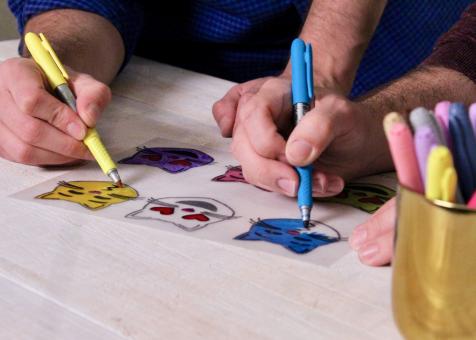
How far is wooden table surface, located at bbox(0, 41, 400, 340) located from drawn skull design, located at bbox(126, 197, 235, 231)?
0.03m

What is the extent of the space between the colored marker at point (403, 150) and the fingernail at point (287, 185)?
283mm

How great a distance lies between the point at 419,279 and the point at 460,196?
0.06 meters

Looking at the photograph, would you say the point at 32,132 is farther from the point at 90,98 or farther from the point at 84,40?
the point at 84,40

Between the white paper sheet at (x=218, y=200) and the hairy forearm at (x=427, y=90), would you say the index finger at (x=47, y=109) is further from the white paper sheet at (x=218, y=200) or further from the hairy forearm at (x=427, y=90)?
the hairy forearm at (x=427, y=90)

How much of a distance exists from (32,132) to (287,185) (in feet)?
1.00

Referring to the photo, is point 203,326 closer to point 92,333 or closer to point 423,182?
point 92,333

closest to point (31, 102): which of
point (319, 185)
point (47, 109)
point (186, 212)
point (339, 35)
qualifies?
point (47, 109)

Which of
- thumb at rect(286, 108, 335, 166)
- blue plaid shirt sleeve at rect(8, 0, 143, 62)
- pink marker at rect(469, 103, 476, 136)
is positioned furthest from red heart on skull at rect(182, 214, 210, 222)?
blue plaid shirt sleeve at rect(8, 0, 143, 62)

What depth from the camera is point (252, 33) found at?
4.35ft

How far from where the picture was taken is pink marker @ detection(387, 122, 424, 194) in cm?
47

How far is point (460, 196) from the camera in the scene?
480mm

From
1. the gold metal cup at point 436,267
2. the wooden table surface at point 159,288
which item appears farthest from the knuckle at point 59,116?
the gold metal cup at point 436,267

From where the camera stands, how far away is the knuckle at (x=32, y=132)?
2.83 ft

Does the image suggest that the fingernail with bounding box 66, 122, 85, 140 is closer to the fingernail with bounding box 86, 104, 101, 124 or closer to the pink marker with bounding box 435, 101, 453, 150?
the fingernail with bounding box 86, 104, 101, 124
